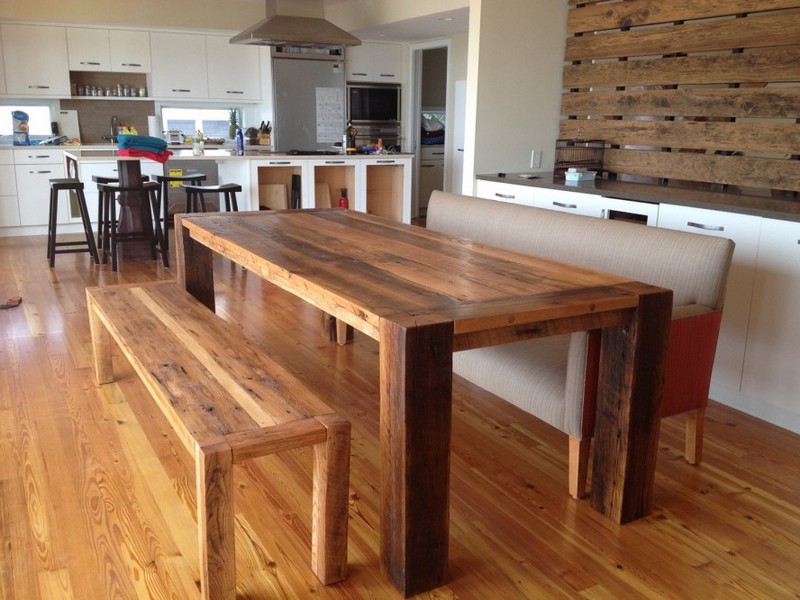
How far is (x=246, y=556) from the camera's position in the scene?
79.0 inches

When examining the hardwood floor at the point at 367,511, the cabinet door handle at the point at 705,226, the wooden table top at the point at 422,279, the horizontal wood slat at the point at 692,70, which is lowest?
the hardwood floor at the point at 367,511

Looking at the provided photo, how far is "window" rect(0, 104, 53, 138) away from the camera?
24.5 feet

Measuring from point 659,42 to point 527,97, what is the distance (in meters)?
0.93

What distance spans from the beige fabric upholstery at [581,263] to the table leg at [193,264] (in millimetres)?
1410

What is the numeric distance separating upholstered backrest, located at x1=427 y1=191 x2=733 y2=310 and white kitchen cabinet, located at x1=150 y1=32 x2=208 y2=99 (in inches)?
203

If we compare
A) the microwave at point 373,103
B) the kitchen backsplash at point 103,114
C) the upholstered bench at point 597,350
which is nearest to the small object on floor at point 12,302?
the upholstered bench at point 597,350

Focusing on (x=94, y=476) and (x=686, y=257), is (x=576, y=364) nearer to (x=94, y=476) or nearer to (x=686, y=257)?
(x=686, y=257)

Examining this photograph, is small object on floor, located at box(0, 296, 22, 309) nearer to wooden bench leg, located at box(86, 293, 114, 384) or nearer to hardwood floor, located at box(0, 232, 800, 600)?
hardwood floor, located at box(0, 232, 800, 600)

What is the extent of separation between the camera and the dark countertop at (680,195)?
2885 mm

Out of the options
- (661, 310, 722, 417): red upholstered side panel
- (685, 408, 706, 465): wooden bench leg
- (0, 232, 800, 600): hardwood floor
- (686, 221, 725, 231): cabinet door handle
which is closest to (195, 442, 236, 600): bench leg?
(0, 232, 800, 600): hardwood floor

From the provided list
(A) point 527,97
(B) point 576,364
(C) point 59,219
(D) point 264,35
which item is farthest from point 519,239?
(C) point 59,219

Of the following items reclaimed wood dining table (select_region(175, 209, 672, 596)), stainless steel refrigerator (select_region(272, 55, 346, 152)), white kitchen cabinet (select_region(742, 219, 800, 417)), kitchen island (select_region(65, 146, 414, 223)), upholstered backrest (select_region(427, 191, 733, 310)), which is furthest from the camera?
stainless steel refrigerator (select_region(272, 55, 346, 152))

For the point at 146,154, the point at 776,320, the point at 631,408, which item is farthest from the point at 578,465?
the point at 146,154

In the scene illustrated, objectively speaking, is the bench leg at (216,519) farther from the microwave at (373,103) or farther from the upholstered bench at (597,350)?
the microwave at (373,103)
